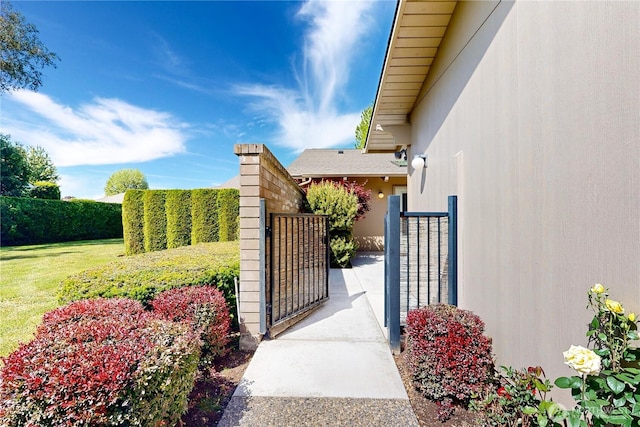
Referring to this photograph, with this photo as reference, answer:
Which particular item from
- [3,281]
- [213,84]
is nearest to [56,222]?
[3,281]

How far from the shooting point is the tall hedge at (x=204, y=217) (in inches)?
385

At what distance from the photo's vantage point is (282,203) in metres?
4.65

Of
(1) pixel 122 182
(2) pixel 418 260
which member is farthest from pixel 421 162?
(1) pixel 122 182

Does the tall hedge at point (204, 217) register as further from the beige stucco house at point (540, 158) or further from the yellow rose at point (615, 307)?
the yellow rose at point (615, 307)

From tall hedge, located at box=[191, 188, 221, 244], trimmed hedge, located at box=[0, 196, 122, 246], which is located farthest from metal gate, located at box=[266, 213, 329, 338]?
trimmed hedge, located at box=[0, 196, 122, 246]

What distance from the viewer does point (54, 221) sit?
14125 millimetres

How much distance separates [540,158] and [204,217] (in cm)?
992

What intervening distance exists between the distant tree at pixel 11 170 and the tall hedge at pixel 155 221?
49.0ft

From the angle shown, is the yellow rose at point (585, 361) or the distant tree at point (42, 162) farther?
the distant tree at point (42, 162)

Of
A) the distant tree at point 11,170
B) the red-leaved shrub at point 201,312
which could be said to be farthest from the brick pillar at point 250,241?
the distant tree at point 11,170

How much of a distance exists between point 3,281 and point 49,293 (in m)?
2.23

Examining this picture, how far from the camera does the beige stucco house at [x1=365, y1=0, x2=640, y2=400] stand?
1.39 m

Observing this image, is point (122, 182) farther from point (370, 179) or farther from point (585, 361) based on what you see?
point (585, 361)

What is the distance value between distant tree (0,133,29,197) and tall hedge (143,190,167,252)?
14.9 meters
